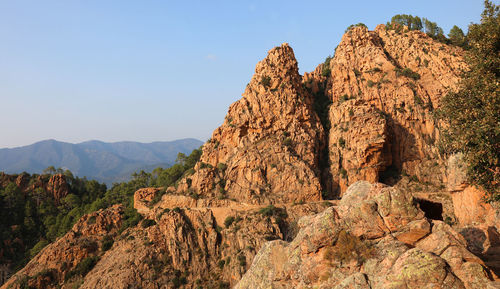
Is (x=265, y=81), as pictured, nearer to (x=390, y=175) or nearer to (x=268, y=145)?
(x=268, y=145)

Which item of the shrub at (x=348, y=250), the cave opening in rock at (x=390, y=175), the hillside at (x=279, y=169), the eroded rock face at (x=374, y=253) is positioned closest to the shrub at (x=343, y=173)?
the hillside at (x=279, y=169)

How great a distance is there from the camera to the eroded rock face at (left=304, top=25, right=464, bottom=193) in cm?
5828

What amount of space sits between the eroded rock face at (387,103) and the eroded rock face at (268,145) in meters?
6.88

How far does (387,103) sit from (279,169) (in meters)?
29.3

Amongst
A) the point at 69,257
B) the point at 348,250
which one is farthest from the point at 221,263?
the point at 348,250

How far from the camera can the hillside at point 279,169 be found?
49938 millimetres

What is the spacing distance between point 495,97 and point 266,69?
2152 inches

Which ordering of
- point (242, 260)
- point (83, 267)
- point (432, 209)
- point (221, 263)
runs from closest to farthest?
point (432, 209) → point (242, 260) → point (221, 263) → point (83, 267)

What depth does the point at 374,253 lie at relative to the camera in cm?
1351

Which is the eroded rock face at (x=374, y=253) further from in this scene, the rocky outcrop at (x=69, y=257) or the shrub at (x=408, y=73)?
the shrub at (x=408, y=73)

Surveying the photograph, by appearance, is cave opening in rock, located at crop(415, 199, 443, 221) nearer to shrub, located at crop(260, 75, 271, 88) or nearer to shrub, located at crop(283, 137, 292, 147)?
shrub, located at crop(283, 137, 292, 147)

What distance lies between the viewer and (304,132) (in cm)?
6378

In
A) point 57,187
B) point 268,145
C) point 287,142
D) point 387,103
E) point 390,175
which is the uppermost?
point 387,103

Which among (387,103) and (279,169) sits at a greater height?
(387,103)
